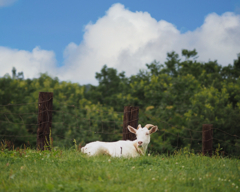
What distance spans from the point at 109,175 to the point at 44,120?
3.81 meters

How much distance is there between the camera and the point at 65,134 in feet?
87.4

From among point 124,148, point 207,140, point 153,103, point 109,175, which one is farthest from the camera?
point 153,103

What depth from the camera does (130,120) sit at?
26.0 ft

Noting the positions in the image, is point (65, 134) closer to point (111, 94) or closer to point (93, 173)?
point (111, 94)

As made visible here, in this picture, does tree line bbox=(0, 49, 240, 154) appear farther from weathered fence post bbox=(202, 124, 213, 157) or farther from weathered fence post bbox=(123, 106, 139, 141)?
weathered fence post bbox=(123, 106, 139, 141)

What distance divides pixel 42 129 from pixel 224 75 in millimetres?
28401

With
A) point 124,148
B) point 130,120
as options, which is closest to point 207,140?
point 130,120

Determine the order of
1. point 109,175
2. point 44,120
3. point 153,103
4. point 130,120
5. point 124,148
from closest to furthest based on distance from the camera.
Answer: point 109,175 → point 124,148 → point 44,120 → point 130,120 → point 153,103

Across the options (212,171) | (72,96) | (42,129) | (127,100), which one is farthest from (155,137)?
(212,171)

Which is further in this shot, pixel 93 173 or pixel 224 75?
pixel 224 75

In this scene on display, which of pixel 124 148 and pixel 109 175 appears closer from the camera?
pixel 109 175

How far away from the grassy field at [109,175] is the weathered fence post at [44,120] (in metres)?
1.65

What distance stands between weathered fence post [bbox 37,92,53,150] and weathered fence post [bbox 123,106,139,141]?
2279 millimetres

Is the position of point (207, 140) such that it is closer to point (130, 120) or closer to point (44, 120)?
point (130, 120)
